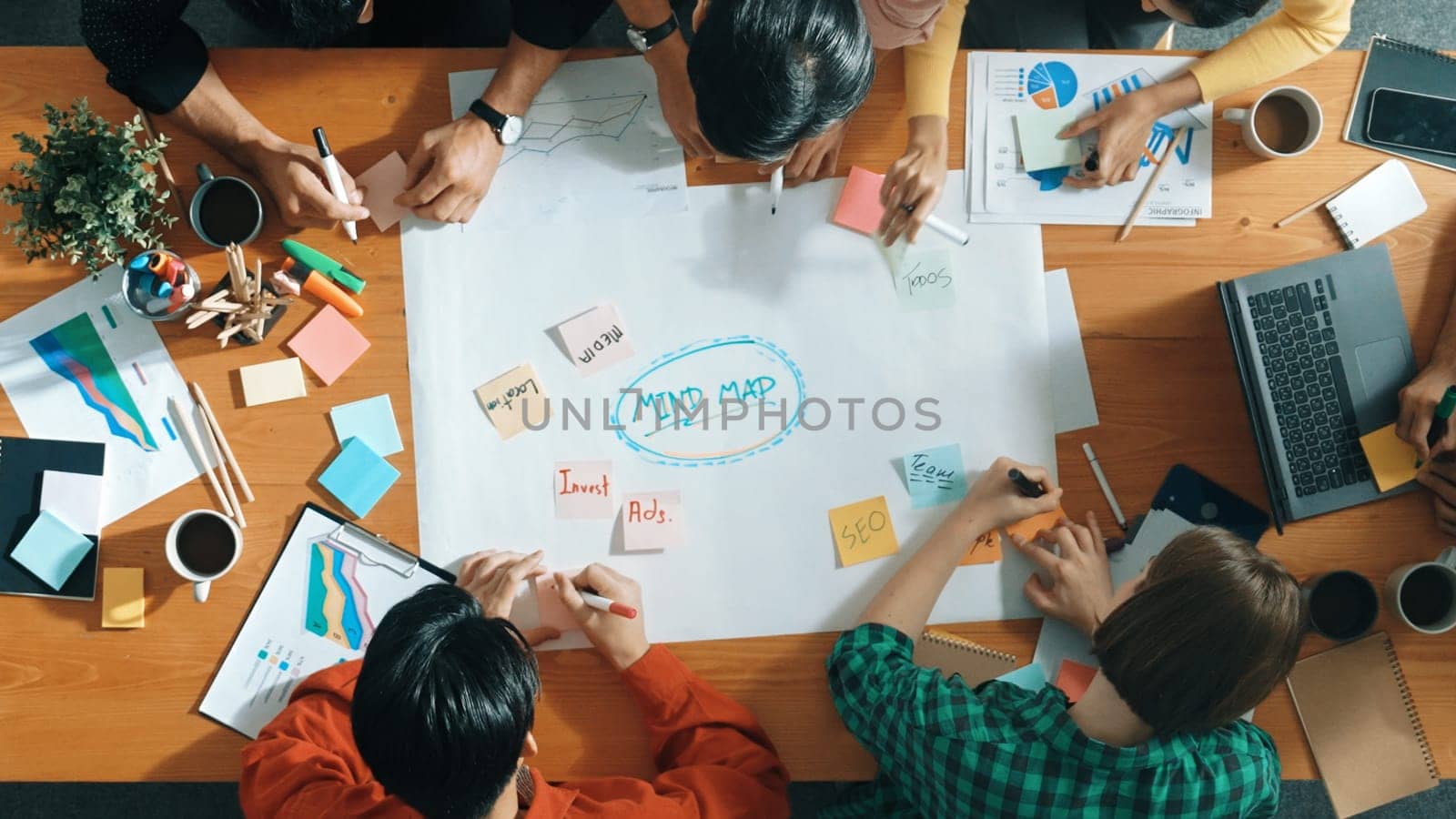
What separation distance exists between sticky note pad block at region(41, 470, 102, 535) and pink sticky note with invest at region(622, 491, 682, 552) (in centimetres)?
65

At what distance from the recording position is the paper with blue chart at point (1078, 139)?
1.25 metres

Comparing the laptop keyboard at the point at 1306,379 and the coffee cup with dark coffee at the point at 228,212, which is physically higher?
the coffee cup with dark coffee at the point at 228,212

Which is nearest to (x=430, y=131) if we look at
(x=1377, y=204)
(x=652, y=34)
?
(x=652, y=34)

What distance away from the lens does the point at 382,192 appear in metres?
1.23

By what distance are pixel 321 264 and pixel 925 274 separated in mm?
764

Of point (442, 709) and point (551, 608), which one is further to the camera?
point (551, 608)

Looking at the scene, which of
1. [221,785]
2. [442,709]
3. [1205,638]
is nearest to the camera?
[442,709]

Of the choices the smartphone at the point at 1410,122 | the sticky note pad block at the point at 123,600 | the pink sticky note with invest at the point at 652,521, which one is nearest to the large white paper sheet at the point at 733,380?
the pink sticky note with invest at the point at 652,521

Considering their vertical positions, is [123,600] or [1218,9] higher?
[1218,9]

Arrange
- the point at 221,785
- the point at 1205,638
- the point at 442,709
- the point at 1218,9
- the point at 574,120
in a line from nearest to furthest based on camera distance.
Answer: the point at 442,709 < the point at 1205,638 < the point at 1218,9 < the point at 574,120 < the point at 221,785

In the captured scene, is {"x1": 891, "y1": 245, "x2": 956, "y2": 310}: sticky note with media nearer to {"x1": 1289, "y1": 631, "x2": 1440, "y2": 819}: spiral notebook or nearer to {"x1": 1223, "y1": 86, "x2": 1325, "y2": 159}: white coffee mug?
{"x1": 1223, "y1": 86, "x2": 1325, "y2": 159}: white coffee mug

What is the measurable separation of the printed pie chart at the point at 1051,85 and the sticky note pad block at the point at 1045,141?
14 millimetres

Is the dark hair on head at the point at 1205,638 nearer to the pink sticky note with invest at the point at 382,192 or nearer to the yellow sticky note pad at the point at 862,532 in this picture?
the yellow sticky note pad at the point at 862,532

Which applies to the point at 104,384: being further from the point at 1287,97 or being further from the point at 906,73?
the point at 1287,97
